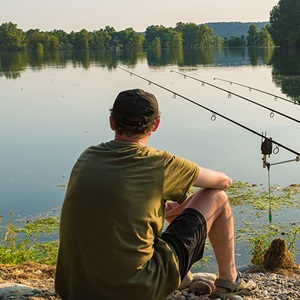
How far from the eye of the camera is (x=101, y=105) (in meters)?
15.9

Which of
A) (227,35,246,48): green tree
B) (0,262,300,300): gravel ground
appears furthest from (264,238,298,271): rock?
(227,35,246,48): green tree

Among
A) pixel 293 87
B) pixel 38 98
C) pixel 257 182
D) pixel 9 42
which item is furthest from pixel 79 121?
pixel 9 42

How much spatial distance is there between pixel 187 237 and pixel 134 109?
654 mm

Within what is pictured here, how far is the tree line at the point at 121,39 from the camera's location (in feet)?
311

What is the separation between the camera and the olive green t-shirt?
7.08 feet

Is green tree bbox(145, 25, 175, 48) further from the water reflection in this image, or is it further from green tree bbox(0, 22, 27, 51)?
the water reflection

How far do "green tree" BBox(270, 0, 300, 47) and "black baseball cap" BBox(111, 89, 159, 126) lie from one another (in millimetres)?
57520

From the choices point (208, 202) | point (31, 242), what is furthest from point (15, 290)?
point (31, 242)

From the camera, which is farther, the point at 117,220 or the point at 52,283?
the point at 52,283

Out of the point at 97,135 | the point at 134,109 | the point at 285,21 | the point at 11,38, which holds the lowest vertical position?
the point at 97,135

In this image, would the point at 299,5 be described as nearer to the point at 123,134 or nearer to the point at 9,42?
the point at 9,42

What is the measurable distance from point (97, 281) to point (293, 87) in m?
17.4

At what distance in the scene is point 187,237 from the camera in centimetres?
242

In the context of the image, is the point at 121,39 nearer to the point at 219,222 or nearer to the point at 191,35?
the point at 191,35
